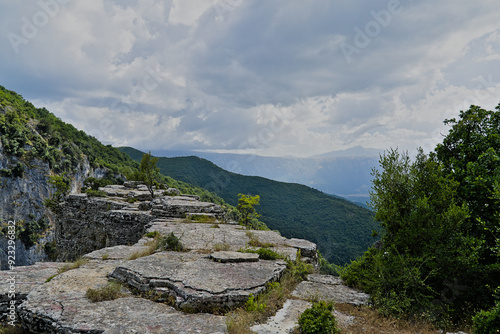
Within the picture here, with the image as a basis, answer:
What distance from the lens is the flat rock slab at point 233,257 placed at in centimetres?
728

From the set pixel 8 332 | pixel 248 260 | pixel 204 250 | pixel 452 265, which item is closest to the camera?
pixel 8 332

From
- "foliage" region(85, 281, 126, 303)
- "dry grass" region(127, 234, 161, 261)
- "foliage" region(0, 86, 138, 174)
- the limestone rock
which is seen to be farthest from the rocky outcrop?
"foliage" region(0, 86, 138, 174)

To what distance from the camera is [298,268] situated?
7.61 metres

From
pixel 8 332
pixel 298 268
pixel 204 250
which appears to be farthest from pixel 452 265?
pixel 8 332

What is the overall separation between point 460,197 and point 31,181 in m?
70.3

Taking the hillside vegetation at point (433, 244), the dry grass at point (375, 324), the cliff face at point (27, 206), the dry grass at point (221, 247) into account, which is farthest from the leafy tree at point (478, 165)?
the cliff face at point (27, 206)

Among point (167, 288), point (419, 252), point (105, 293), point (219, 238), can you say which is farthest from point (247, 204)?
point (105, 293)

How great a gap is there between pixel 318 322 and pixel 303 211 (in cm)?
12729

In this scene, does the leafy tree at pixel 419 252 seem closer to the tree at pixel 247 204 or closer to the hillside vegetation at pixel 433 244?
the hillside vegetation at pixel 433 244

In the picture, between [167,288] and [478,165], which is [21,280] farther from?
[478,165]

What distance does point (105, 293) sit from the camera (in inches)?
199

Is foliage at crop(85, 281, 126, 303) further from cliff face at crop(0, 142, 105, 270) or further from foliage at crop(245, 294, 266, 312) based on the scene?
cliff face at crop(0, 142, 105, 270)

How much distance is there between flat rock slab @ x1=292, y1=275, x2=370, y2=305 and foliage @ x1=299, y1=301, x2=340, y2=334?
1.50 meters

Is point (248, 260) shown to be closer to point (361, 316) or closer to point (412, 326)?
point (361, 316)
